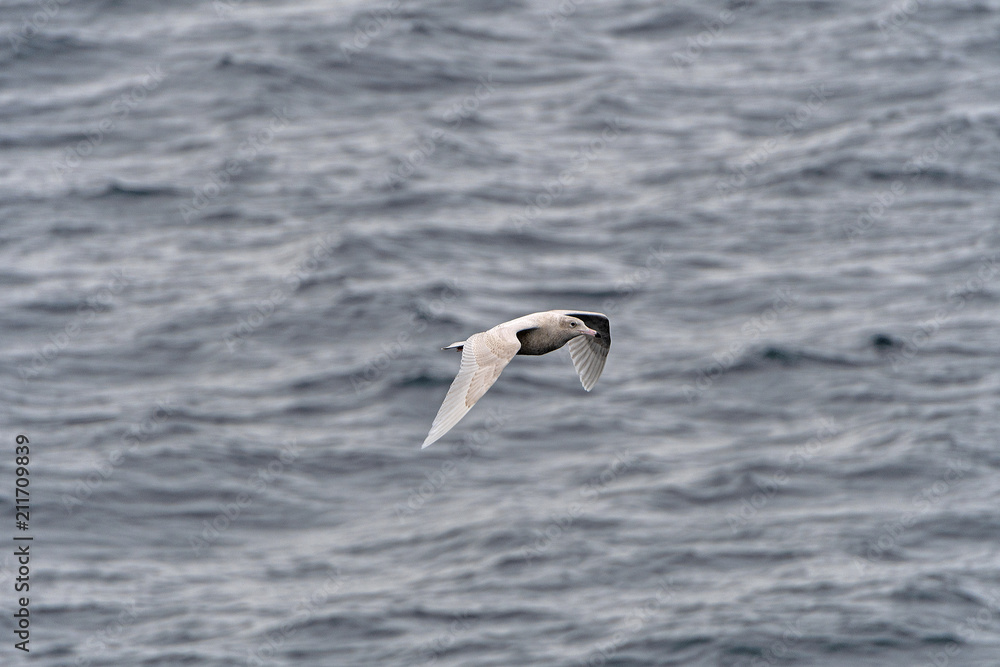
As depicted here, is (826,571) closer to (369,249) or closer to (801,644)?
(801,644)

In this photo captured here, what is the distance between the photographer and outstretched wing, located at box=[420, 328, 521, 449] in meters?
10.0

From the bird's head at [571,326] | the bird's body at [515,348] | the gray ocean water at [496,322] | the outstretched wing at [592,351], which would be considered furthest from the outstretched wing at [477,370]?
the gray ocean water at [496,322]

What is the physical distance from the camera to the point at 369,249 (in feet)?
99.6

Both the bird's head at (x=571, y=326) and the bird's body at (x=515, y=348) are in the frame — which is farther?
the bird's head at (x=571, y=326)

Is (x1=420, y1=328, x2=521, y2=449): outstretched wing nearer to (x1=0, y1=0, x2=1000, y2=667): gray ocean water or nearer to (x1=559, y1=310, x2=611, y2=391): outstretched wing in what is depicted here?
(x1=559, y1=310, x2=611, y2=391): outstretched wing

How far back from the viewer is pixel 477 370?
34.8 ft

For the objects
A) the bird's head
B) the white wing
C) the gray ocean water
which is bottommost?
the gray ocean water

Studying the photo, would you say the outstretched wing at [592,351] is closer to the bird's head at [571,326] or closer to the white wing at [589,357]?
the white wing at [589,357]

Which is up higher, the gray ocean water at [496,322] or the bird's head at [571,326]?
the bird's head at [571,326]

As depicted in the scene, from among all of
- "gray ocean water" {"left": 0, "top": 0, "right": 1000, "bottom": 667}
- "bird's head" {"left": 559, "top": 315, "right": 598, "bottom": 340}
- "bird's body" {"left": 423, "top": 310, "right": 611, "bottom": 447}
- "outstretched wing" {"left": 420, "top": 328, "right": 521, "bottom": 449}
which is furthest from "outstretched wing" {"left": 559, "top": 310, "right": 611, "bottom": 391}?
"gray ocean water" {"left": 0, "top": 0, "right": 1000, "bottom": 667}

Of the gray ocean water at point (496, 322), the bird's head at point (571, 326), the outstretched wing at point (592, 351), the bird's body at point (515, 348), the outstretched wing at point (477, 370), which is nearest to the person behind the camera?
the outstretched wing at point (477, 370)

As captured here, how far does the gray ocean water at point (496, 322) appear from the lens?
73.5 feet

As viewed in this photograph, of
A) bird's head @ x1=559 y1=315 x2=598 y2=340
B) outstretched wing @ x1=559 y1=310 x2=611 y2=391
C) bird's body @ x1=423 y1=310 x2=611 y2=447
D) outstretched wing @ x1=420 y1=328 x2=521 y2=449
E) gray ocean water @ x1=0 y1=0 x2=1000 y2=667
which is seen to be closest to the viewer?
outstretched wing @ x1=420 y1=328 x2=521 y2=449

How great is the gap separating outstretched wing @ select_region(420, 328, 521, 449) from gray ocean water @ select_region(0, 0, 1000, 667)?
36.2ft
